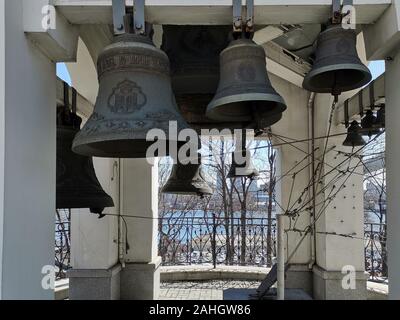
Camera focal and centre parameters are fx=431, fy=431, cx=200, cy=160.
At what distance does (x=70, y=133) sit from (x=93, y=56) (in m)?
1.71

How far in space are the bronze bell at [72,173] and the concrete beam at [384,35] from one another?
6.03 ft

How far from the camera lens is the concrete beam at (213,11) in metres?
2.03

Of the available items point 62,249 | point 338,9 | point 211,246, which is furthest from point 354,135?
point 211,246

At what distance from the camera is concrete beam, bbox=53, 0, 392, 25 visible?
2.03 m

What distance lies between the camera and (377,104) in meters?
3.02

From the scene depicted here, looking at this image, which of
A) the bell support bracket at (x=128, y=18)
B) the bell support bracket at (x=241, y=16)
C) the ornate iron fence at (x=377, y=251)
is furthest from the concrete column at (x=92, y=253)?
the ornate iron fence at (x=377, y=251)

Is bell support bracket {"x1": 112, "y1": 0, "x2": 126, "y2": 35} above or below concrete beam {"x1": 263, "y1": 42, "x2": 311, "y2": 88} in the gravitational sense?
below

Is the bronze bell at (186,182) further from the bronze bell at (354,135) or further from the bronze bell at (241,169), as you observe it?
the bronze bell at (354,135)

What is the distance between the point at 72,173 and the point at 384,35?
1990mm

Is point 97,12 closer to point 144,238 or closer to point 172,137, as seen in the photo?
point 172,137

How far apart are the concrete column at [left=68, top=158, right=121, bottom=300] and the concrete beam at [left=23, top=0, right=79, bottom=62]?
3599 mm

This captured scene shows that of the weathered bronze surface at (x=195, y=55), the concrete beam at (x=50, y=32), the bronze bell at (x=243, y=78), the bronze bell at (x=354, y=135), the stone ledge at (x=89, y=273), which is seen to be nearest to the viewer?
the concrete beam at (x=50, y=32)

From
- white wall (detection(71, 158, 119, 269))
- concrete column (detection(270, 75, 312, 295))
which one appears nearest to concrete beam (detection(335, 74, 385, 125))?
concrete column (detection(270, 75, 312, 295))

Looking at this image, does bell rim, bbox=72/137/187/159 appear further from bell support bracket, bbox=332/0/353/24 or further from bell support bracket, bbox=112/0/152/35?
bell support bracket, bbox=332/0/353/24
